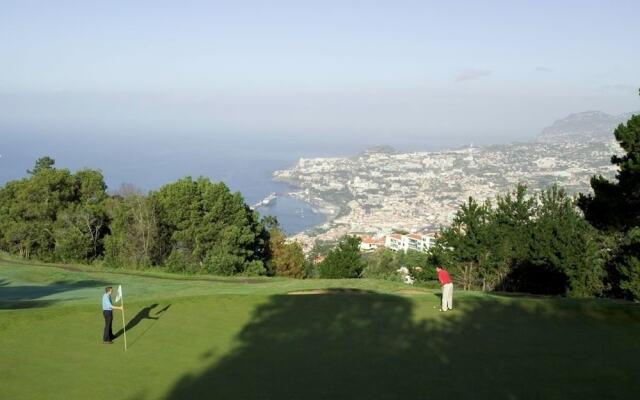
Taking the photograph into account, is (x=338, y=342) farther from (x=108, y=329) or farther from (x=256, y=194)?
(x=256, y=194)

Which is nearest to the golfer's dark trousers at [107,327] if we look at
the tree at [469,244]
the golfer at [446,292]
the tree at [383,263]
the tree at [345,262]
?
the golfer at [446,292]

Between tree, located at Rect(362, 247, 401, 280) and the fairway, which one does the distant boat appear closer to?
tree, located at Rect(362, 247, 401, 280)

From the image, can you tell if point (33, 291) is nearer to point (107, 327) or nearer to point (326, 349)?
point (107, 327)

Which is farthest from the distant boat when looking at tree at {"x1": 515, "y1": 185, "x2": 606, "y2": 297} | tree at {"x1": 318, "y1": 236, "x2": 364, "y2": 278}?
tree at {"x1": 515, "y1": 185, "x2": 606, "y2": 297}

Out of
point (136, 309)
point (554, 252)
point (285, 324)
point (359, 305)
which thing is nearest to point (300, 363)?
point (285, 324)

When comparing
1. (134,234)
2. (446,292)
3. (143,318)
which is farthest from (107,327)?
(134,234)
